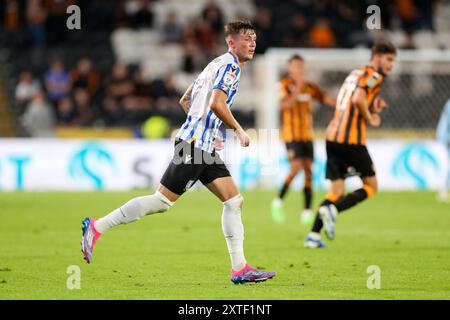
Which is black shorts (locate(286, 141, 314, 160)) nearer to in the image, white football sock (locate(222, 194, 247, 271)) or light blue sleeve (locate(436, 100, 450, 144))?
light blue sleeve (locate(436, 100, 450, 144))

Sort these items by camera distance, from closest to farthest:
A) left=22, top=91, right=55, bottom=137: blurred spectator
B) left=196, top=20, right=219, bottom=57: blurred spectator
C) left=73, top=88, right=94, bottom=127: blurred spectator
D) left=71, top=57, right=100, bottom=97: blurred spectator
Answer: left=22, top=91, right=55, bottom=137: blurred spectator, left=73, top=88, right=94, bottom=127: blurred spectator, left=71, top=57, right=100, bottom=97: blurred spectator, left=196, top=20, right=219, bottom=57: blurred spectator

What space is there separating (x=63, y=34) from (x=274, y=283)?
16.9 meters

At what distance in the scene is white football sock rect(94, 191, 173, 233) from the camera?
8.25 metres

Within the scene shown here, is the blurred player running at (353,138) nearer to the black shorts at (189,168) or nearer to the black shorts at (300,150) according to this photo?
the black shorts at (189,168)

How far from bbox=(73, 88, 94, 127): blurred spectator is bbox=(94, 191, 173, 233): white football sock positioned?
13915 millimetres

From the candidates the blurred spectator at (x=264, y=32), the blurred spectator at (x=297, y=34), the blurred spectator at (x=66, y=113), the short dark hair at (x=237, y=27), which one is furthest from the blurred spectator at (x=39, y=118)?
the short dark hair at (x=237, y=27)

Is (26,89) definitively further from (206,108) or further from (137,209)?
(206,108)

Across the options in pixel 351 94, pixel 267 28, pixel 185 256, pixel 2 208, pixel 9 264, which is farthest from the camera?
pixel 267 28

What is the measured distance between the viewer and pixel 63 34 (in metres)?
24.2

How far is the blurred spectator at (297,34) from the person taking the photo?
23984 mm

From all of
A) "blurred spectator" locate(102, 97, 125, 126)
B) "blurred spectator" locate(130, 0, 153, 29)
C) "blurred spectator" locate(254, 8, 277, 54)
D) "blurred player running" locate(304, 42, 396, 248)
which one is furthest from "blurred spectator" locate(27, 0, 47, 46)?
"blurred player running" locate(304, 42, 396, 248)

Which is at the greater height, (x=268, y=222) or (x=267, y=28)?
(x=267, y=28)

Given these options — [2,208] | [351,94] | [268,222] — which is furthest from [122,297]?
[2,208]

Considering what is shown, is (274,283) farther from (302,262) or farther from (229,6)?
(229,6)
